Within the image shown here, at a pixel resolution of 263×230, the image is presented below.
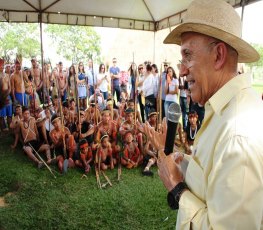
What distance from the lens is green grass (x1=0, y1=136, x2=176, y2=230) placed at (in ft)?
12.1

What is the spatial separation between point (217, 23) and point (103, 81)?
26.5 feet

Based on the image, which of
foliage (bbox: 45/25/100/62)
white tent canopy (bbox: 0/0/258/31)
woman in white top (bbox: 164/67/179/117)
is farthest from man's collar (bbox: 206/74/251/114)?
foliage (bbox: 45/25/100/62)

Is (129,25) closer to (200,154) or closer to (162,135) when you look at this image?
(162,135)

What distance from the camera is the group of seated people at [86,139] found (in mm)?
5531

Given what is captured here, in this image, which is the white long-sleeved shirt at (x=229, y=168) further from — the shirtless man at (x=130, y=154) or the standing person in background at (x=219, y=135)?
the shirtless man at (x=130, y=154)

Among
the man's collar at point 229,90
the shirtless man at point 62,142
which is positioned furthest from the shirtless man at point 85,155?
the man's collar at point 229,90

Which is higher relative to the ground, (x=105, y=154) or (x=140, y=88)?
(x=140, y=88)

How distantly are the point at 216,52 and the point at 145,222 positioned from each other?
3.17m

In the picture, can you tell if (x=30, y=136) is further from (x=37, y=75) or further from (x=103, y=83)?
(x=103, y=83)

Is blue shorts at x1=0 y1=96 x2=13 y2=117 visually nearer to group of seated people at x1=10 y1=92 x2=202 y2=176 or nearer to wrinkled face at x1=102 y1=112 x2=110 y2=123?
group of seated people at x1=10 y1=92 x2=202 y2=176

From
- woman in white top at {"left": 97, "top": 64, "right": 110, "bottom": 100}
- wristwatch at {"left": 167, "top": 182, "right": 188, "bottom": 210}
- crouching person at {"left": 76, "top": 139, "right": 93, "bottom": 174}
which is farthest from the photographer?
woman in white top at {"left": 97, "top": 64, "right": 110, "bottom": 100}

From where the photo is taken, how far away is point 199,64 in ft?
3.80

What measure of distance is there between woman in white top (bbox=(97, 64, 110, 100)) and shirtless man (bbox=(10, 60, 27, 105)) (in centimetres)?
248

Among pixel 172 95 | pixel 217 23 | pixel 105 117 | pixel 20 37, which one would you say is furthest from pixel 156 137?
pixel 20 37
